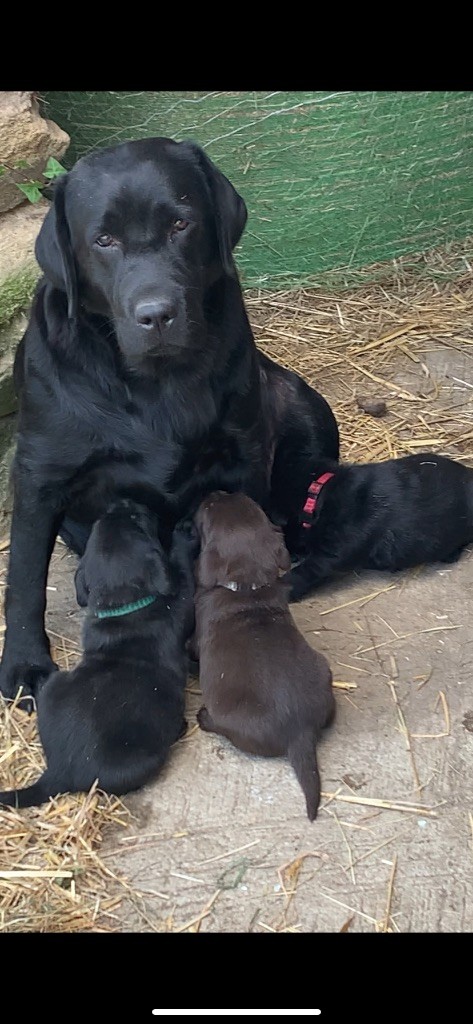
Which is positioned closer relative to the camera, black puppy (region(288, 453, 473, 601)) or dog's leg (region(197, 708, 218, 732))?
dog's leg (region(197, 708, 218, 732))

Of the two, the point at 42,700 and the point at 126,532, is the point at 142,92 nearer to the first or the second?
the point at 126,532

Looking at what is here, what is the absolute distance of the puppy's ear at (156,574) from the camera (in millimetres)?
3336

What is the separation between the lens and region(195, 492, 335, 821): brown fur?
3074mm

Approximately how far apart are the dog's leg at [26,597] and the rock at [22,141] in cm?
135

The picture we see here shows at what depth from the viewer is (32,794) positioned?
3129 millimetres

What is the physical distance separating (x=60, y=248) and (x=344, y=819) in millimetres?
1882

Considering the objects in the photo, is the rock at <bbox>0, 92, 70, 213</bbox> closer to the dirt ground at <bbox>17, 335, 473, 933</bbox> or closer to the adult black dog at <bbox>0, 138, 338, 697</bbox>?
the adult black dog at <bbox>0, 138, 338, 697</bbox>

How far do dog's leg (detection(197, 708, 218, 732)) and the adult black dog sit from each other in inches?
22.3

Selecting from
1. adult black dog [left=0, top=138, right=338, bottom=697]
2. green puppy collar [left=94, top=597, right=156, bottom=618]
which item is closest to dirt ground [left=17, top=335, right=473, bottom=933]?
green puppy collar [left=94, top=597, right=156, bottom=618]

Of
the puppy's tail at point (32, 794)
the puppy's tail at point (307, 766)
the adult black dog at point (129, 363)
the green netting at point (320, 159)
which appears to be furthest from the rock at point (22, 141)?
the puppy's tail at point (307, 766)

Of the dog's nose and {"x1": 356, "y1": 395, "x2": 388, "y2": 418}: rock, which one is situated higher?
the dog's nose

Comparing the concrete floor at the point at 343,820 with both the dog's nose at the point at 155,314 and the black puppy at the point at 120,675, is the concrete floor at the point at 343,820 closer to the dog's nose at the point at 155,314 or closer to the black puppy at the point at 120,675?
the black puppy at the point at 120,675

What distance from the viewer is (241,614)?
333 cm

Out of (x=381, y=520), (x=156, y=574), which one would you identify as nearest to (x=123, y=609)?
(x=156, y=574)
